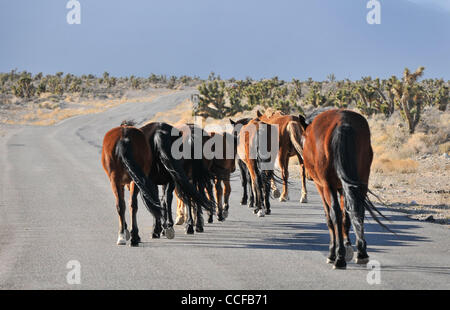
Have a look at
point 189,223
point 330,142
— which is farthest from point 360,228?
point 189,223

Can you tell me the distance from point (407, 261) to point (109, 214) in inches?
230

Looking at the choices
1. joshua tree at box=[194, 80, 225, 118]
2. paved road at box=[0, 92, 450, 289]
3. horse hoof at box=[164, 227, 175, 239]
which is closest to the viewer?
paved road at box=[0, 92, 450, 289]

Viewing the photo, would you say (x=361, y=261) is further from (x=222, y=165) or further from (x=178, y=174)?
(x=222, y=165)

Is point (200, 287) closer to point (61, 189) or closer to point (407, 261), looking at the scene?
point (407, 261)

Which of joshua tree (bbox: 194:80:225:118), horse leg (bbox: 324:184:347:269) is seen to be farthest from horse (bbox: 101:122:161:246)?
joshua tree (bbox: 194:80:225:118)

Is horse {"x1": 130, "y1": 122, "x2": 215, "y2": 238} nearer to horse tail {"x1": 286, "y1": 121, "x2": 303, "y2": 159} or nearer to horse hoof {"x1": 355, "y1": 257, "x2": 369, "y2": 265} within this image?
horse tail {"x1": 286, "y1": 121, "x2": 303, "y2": 159}

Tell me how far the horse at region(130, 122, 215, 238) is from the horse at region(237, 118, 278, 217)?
5.35ft

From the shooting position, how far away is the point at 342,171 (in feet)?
20.0

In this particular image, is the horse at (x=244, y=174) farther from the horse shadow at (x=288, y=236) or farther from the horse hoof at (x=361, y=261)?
the horse hoof at (x=361, y=261)

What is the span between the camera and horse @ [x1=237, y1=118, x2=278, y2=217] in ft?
33.2

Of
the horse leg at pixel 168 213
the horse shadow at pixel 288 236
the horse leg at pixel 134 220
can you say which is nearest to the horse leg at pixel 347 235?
the horse shadow at pixel 288 236

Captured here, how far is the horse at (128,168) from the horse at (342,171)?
2430mm

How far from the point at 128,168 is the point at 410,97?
2040cm
